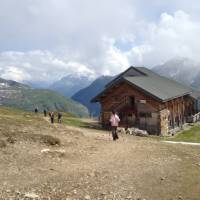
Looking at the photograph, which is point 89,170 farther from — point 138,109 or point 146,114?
point 138,109

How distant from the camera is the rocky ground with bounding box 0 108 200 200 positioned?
15680mm

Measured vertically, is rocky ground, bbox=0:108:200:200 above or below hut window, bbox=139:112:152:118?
below

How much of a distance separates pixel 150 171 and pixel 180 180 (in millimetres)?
1628

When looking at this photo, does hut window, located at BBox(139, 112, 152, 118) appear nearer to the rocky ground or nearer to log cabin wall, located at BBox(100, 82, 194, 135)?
log cabin wall, located at BBox(100, 82, 194, 135)

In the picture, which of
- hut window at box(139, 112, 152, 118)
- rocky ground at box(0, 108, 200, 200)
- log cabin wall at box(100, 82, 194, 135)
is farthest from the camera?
hut window at box(139, 112, 152, 118)

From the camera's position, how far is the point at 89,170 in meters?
18.6

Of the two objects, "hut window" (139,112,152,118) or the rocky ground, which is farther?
"hut window" (139,112,152,118)

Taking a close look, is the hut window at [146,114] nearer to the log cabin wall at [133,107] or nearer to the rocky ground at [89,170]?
the log cabin wall at [133,107]

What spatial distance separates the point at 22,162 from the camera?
61.7ft

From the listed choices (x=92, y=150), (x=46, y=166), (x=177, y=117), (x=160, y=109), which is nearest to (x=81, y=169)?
(x=46, y=166)

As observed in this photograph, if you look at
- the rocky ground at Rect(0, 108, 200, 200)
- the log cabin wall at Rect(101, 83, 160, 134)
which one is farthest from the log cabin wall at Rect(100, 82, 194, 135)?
the rocky ground at Rect(0, 108, 200, 200)

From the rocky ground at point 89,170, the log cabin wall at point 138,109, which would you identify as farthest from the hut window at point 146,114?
the rocky ground at point 89,170

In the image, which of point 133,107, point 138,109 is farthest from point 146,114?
point 133,107

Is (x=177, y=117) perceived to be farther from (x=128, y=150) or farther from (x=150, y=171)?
(x=150, y=171)
